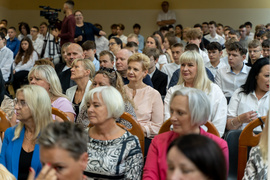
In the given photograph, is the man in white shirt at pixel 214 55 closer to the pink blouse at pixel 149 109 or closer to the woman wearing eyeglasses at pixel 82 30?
the pink blouse at pixel 149 109

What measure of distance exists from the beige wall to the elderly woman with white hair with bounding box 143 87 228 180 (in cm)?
1180

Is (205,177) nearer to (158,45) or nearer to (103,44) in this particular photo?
(158,45)

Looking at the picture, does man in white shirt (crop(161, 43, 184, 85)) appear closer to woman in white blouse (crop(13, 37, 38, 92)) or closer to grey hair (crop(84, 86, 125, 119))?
woman in white blouse (crop(13, 37, 38, 92))

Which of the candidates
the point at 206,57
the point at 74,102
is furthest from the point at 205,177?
the point at 206,57

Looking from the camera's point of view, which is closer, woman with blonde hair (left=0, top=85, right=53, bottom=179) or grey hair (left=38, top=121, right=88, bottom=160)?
grey hair (left=38, top=121, right=88, bottom=160)

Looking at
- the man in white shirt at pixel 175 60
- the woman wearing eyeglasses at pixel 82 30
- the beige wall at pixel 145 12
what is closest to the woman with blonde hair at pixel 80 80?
the man in white shirt at pixel 175 60

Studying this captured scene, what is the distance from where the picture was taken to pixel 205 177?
142 cm

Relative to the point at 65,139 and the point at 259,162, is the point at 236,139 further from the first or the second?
the point at 65,139

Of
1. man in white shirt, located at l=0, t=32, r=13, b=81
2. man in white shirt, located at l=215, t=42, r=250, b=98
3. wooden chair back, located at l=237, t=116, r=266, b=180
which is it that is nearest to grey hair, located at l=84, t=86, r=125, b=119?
wooden chair back, located at l=237, t=116, r=266, b=180

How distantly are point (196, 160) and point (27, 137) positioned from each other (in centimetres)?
134

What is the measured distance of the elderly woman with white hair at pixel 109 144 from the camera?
2.25 m

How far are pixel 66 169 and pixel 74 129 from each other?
192 millimetres

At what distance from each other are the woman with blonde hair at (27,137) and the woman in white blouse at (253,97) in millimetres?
1510

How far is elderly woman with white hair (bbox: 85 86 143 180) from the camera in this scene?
7.37 feet
